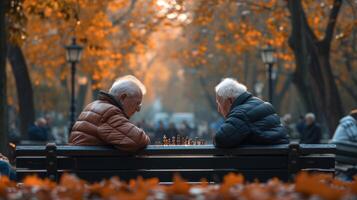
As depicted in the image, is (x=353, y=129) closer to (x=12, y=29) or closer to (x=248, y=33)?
(x=12, y=29)

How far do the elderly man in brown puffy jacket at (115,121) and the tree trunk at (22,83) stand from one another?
18.8m

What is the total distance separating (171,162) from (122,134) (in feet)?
1.51

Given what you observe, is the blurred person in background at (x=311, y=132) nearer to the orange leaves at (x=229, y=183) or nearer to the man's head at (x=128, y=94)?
the man's head at (x=128, y=94)

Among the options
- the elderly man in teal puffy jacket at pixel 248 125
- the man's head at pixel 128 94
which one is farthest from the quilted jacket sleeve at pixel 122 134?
the elderly man in teal puffy jacket at pixel 248 125

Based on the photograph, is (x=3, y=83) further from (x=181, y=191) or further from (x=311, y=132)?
(x=311, y=132)

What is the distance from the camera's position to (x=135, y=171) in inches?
322

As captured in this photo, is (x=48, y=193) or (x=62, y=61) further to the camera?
(x=62, y=61)

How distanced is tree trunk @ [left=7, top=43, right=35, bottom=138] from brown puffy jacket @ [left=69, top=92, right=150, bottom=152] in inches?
744

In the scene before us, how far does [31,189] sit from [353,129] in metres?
13.1

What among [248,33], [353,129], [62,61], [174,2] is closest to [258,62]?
[62,61]

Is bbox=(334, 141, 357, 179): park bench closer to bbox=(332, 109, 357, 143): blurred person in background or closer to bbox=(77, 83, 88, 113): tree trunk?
bbox=(332, 109, 357, 143): blurred person in background

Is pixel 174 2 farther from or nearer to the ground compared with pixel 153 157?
farther from the ground

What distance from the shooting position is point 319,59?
2289 centimetres

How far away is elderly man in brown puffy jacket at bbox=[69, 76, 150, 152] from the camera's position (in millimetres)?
8170
